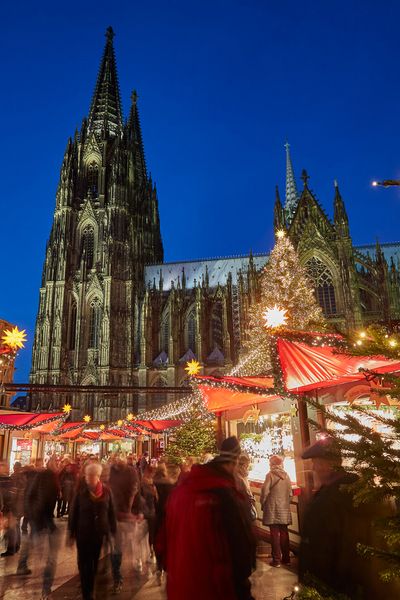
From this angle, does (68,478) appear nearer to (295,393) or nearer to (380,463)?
(295,393)

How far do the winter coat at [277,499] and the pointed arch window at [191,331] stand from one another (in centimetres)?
3590

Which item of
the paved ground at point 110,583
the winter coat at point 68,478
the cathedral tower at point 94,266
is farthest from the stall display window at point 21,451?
the cathedral tower at point 94,266

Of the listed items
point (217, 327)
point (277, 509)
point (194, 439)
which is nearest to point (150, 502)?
point (277, 509)

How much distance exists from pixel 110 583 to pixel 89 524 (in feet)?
6.01

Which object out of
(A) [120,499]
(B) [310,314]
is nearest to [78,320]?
(B) [310,314]

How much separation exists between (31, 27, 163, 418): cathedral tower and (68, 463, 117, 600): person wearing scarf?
34727 millimetres

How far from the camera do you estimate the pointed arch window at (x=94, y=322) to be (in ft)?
140

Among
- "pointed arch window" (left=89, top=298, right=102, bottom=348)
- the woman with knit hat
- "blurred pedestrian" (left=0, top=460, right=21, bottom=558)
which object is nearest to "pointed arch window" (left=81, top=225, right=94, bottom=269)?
"pointed arch window" (left=89, top=298, right=102, bottom=348)

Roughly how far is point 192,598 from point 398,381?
1835 mm

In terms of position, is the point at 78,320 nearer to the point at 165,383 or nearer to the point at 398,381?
the point at 165,383

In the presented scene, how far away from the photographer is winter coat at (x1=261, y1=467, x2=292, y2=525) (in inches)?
292

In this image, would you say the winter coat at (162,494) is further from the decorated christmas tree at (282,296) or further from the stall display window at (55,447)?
the stall display window at (55,447)

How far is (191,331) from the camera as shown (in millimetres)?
44406

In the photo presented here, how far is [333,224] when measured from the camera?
37312mm
